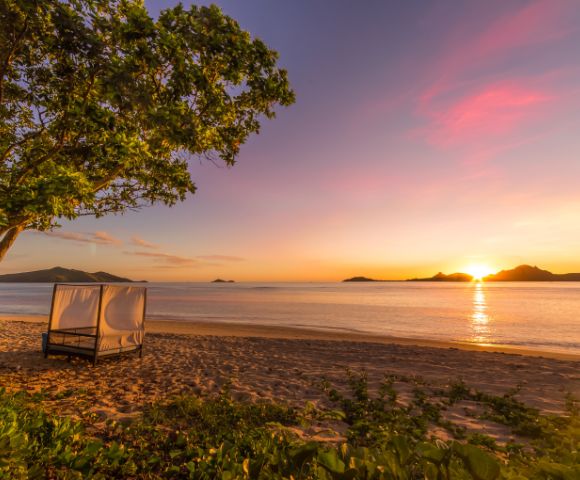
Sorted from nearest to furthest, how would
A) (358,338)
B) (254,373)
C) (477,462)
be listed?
1. (477,462)
2. (254,373)
3. (358,338)

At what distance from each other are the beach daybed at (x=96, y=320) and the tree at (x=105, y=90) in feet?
13.0

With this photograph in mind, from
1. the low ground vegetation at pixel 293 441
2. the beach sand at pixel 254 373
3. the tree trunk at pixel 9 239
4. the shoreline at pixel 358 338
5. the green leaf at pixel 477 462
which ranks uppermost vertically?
the tree trunk at pixel 9 239

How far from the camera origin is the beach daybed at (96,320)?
1038cm

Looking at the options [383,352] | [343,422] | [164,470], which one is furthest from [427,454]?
[383,352]

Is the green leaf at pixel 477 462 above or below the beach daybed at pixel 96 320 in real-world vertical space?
above

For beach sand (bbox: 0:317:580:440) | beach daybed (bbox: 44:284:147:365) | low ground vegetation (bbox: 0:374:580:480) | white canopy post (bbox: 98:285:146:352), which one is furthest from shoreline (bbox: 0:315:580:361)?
low ground vegetation (bbox: 0:374:580:480)

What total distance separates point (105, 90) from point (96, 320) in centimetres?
889

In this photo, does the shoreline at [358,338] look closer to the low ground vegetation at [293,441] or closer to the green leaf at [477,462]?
the low ground vegetation at [293,441]

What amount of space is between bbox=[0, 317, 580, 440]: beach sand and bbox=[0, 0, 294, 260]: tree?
3.88 metres

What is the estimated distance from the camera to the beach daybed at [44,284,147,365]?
10383 millimetres

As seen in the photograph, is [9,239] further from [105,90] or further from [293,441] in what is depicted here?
[293,441]

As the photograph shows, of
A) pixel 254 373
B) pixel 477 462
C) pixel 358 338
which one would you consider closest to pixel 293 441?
pixel 477 462

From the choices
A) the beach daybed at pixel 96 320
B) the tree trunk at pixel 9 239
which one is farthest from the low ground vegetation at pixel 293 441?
the beach daybed at pixel 96 320

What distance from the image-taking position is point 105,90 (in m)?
5.72
